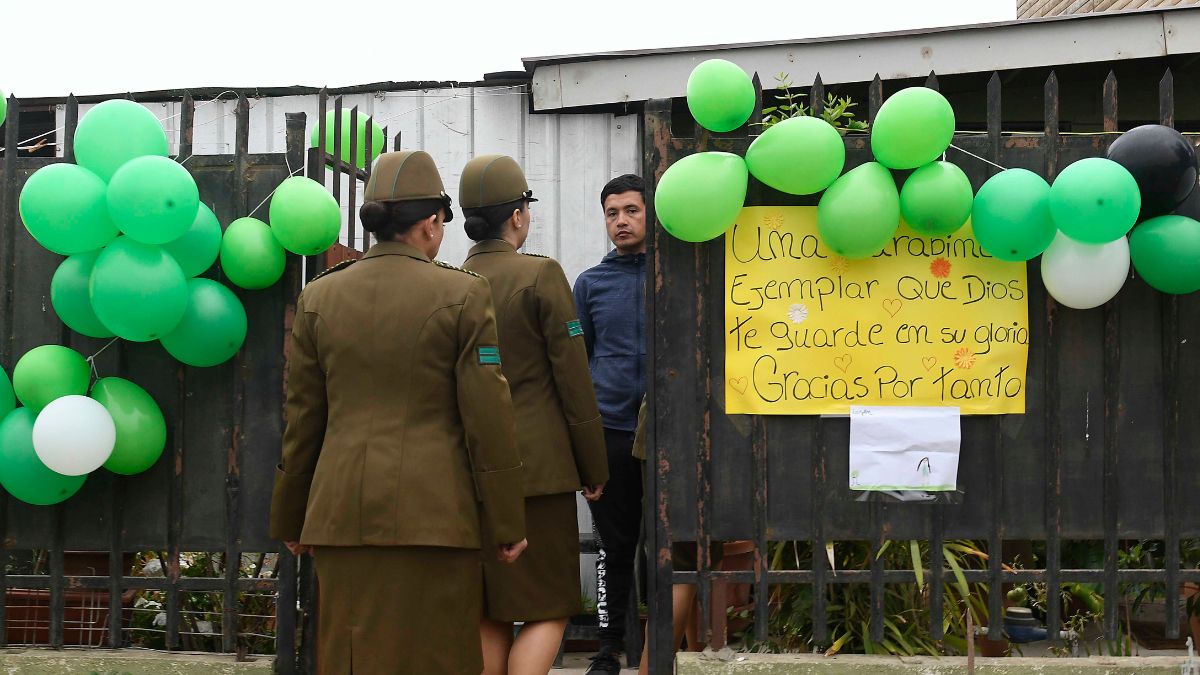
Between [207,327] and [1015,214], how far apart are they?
9.35ft

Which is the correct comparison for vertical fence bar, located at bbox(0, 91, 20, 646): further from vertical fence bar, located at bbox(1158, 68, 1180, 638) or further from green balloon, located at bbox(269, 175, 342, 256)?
vertical fence bar, located at bbox(1158, 68, 1180, 638)

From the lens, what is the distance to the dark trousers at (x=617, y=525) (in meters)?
4.63

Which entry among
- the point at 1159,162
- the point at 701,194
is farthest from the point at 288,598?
the point at 1159,162

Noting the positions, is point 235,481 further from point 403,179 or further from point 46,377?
point 403,179

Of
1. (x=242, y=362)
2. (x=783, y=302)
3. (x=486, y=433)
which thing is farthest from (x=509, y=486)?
(x=242, y=362)

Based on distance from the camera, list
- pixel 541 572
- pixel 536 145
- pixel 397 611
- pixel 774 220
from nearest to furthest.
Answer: pixel 397 611
pixel 541 572
pixel 774 220
pixel 536 145

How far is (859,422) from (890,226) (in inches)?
27.9

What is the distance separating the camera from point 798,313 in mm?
3889

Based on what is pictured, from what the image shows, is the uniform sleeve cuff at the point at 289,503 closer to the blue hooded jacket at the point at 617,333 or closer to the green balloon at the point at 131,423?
the green balloon at the point at 131,423

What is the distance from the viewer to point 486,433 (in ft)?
10.2

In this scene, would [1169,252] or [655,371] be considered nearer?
[1169,252]

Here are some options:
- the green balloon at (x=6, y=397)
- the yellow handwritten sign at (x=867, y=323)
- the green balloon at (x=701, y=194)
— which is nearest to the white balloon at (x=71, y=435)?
the green balloon at (x=6, y=397)

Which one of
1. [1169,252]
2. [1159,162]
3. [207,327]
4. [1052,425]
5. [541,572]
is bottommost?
[541,572]

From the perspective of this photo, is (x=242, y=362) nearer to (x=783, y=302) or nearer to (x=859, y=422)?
(x=783, y=302)
